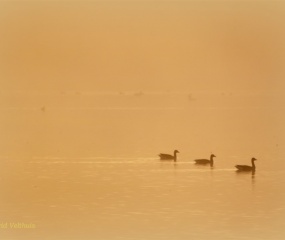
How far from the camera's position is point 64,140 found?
160 feet

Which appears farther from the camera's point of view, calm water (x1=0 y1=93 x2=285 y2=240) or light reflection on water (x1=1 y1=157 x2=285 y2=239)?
calm water (x1=0 y1=93 x2=285 y2=240)

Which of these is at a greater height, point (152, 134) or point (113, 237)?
point (152, 134)

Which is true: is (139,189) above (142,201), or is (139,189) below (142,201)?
above

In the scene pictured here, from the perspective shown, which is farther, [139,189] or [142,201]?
[139,189]

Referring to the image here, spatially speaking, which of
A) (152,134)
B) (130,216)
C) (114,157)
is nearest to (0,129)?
(152,134)

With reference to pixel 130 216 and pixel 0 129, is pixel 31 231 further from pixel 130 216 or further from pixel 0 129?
pixel 0 129

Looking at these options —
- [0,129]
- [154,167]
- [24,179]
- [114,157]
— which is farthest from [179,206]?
[0,129]

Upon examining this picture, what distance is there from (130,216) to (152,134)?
30778mm

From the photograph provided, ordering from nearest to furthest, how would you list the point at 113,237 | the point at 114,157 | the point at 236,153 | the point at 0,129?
the point at 113,237, the point at 114,157, the point at 236,153, the point at 0,129

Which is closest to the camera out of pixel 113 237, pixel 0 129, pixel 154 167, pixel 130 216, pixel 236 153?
pixel 113 237

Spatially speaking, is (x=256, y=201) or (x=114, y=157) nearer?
(x=256, y=201)

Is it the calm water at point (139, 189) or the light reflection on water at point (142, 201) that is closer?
the light reflection on water at point (142, 201)

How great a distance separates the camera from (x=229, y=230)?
21.6 m

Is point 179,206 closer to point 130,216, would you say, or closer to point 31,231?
point 130,216
